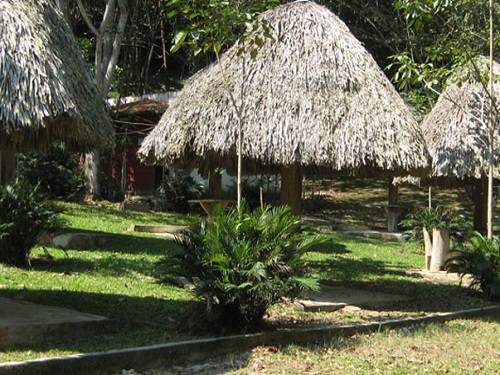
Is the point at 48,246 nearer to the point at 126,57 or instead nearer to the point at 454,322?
the point at 454,322

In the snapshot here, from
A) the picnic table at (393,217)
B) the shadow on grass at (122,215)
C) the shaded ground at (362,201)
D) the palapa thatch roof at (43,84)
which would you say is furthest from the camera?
the shaded ground at (362,201)

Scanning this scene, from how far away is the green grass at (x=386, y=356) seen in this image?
706 cm

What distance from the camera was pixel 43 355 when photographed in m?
6.56

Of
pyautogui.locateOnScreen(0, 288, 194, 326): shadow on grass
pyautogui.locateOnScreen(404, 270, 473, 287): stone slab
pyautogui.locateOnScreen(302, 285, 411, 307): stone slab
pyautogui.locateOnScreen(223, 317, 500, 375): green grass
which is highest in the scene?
pyautogui.locateOnScreen(0, 288, 194, 326): shadow on grass

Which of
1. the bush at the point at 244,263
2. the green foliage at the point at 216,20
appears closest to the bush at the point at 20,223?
the green foliage at the point at 216,20

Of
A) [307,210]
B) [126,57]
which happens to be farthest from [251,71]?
[126,57]

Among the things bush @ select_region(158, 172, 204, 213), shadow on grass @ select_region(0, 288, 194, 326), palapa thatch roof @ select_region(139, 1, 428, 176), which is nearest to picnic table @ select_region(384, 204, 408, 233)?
bush @ select_region(158, 172, 204, 213)

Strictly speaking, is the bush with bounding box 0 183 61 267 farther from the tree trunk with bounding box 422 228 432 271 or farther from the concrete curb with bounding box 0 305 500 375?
the tree trunk with bounding box 422 228 432 271

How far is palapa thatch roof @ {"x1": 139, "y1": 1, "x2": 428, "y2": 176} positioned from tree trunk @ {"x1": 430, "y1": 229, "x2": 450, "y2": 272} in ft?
13.1

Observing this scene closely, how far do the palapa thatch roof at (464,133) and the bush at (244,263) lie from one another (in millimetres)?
6694

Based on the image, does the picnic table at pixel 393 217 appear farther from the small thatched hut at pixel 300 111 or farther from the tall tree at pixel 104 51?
the small thatched hut at pixel 300 111

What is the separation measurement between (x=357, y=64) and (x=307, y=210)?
15.2 m

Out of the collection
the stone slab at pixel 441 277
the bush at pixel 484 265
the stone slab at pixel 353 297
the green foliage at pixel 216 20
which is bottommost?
the stone slab at pixel 441 277

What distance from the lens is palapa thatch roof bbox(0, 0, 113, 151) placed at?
6816 mm
